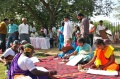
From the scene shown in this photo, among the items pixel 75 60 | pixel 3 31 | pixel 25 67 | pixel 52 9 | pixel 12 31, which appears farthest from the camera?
pixel 52 9

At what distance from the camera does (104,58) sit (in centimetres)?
591

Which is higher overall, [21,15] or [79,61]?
[21,15]

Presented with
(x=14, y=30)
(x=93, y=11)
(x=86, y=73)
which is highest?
(x=93, y=11)

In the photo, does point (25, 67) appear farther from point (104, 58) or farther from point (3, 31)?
point (3, 31)

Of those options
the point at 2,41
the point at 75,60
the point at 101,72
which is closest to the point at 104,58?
the point at 101,72

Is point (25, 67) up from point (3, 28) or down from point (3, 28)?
down

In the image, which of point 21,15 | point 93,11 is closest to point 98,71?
point 93,11

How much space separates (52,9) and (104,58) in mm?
13330

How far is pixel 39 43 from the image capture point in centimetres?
1505

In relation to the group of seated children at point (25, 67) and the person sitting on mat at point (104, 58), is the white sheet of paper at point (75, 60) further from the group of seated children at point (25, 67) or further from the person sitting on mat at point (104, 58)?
the group of seated children at point (25, 67)

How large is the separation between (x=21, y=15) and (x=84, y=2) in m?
6.59

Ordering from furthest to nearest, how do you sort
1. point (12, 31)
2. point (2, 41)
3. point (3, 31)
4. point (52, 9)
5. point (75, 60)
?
point (52, 9) < point (2, 41) < point (3, 31) < point (12, 31) < point (75, 60)

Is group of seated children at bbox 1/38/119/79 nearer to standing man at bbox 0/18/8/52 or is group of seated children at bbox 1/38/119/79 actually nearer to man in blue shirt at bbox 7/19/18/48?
man in blue shirt at bbox 7/19/18/48

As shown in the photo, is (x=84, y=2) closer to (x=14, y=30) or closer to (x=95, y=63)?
(x=14, y=30)
